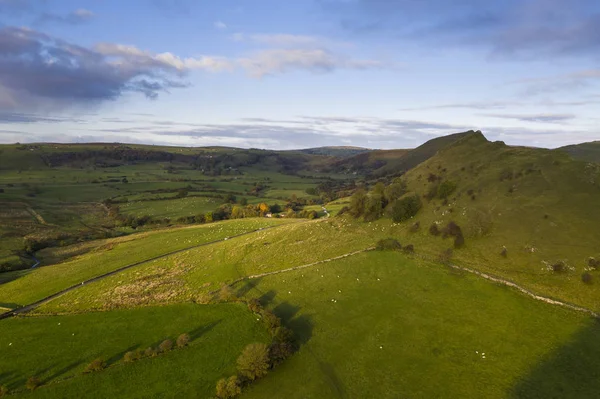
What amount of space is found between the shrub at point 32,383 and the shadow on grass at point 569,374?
49.1 m

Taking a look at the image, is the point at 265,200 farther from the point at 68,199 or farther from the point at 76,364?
the point at 76,364

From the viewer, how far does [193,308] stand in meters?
58.2

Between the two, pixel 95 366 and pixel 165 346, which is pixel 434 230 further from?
pixel 95 366

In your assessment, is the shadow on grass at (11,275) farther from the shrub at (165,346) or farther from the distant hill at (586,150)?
the distant hill at (586,150)

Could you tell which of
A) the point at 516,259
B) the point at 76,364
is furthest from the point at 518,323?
the point at 76,364

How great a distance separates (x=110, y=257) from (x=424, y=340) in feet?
254

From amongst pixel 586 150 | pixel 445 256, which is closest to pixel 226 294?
pixel 445 256

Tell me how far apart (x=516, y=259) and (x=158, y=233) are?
316 feet

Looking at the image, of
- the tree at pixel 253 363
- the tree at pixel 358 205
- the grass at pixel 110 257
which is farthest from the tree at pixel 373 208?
the tree at pixel 253 363

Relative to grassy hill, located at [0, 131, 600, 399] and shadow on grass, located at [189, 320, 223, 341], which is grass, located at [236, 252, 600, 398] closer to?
grassy hill, located at [0, 131, 600, 399]

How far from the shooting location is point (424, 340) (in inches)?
1715

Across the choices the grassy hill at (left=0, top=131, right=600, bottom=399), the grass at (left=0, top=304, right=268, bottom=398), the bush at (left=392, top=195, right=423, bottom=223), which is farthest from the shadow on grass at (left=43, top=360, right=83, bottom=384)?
the bush at (left=392, top=195, right=423, bottom=223)

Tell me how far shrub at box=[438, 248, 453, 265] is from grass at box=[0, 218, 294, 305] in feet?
196

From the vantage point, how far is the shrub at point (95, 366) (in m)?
43.0
